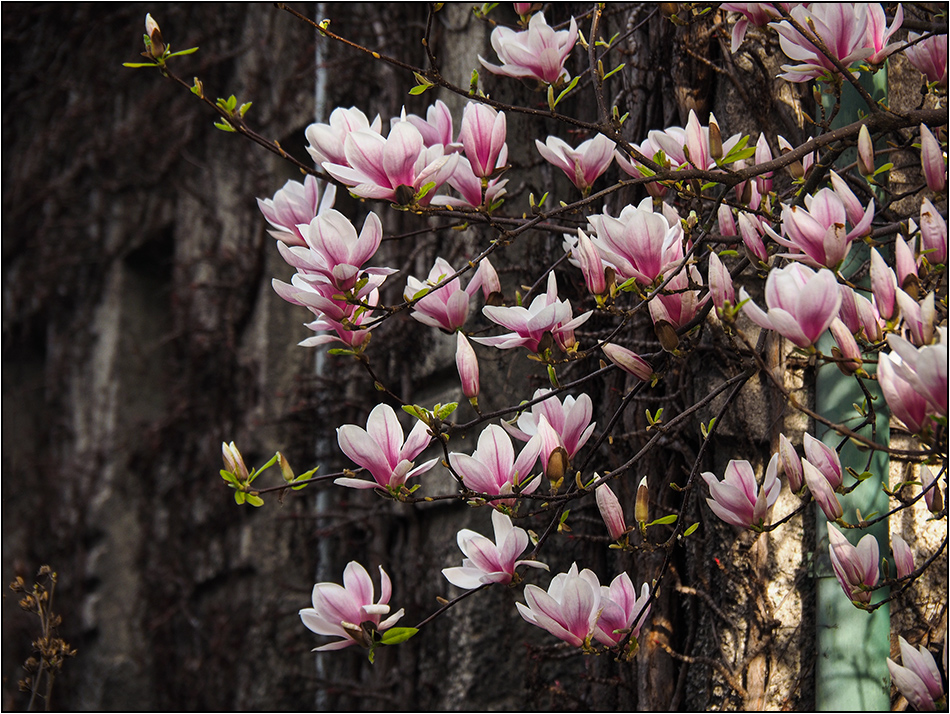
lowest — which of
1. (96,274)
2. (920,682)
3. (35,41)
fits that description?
(920,682)

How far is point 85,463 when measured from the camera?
9.81 ft

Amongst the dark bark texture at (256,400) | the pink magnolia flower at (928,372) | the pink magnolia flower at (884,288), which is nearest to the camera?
the pink magnolia flower at (928,372)

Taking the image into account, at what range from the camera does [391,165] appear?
35.2 inches

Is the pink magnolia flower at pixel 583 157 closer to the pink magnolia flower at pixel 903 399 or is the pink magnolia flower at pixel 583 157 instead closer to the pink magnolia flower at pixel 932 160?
the pink magnolia flower at pixel 932 160

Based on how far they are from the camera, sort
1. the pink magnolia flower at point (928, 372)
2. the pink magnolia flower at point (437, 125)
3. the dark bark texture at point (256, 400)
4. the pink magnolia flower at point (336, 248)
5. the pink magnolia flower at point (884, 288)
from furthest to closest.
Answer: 1. the dark bark texture at point (256, 400)
2. the pink magnolia flower at point (437, 125)
3. the pink magnolia flower at point (336, 248)
4. the pink magnolia flower at point (884, 288)
5. the pink magnolia flower at point (928, 372)

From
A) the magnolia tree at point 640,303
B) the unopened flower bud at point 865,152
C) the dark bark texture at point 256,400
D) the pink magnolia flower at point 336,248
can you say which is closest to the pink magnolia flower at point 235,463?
Result: the magnolia tree at point 640,303

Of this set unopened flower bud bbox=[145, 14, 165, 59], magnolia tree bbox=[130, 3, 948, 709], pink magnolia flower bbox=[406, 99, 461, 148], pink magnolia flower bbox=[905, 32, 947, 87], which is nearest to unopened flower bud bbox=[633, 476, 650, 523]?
magnolia tree bbox=[130, 3, 948, 709]

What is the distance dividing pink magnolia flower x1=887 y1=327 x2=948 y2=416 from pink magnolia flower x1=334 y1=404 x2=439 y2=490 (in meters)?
0.49

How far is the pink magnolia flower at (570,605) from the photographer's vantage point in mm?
870

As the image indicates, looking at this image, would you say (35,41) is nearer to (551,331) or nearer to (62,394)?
(62,394)

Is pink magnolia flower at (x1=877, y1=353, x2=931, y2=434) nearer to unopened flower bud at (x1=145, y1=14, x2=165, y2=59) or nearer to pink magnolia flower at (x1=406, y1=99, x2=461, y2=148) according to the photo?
pink magnolia flower at (x1=406, y1=99, x2=461, y2=148)

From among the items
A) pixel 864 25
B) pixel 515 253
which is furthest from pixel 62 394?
pixel 864 25

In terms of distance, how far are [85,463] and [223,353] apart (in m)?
0.83

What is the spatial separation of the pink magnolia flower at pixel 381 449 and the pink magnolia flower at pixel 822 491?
407 millimetres
